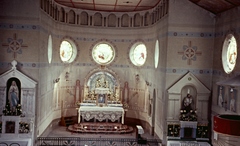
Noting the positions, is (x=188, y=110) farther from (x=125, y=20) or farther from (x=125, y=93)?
(x=125, y=20)

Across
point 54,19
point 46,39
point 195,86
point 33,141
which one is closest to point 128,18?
point 54,19

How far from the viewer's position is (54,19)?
21.0 metres

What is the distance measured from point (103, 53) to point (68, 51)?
2.72 metres

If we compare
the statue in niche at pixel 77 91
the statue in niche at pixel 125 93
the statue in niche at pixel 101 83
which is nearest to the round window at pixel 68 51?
the statue in niche at pixel 77 91

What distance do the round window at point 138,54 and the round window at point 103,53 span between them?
5.01ft

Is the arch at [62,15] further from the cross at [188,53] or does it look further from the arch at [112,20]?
the cross at [188,53]

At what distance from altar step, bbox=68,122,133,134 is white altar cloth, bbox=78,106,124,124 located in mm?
432

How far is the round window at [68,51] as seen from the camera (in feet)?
75.5

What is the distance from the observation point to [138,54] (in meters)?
24.1

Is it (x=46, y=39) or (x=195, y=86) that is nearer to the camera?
(x=195, y=86)

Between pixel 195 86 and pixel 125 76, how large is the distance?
8.00 m

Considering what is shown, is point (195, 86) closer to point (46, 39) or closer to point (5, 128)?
point (46, 39)

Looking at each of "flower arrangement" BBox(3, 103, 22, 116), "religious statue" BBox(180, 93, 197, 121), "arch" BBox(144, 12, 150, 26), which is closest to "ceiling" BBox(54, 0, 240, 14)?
"arch" BBox(144, 12, 150, 26)

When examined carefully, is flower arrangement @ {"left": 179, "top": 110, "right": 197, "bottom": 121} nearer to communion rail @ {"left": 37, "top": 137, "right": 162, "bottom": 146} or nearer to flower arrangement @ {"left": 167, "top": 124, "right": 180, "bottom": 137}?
flower arrangement @ {"left": 167, "top": 124, "right": 180, "bottom": 137}
